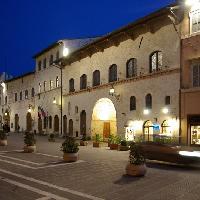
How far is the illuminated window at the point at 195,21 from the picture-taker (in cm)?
2409

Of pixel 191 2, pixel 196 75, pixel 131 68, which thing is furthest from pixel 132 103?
pixel 191 2

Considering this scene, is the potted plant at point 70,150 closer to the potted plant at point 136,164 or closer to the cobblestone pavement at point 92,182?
the cobblestone pavement at point 92,182

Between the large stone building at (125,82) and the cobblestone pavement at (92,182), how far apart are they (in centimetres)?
883

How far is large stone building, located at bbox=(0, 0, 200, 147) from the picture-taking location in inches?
1009

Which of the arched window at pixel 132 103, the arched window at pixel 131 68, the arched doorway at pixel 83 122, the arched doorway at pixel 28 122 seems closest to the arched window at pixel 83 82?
the arched doorway at pixel 83 122

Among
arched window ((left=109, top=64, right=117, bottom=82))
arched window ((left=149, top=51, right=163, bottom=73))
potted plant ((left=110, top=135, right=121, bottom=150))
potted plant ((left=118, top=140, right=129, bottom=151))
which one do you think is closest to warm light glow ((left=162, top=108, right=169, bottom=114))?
arched window ((left=149, top=51, right=163, bottom=73))

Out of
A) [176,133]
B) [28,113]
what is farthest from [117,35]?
[28,113]

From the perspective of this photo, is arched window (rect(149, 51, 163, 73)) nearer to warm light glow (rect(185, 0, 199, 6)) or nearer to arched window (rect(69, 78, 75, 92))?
warm light glow (rect(185, 0, 199, 6))

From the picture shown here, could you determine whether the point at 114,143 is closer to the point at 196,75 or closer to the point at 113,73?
the point at 196,75

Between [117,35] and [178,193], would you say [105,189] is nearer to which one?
[178,193]

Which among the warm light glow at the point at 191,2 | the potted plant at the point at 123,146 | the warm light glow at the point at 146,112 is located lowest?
the potted plant at the point at 123,146

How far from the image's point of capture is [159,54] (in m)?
27.8

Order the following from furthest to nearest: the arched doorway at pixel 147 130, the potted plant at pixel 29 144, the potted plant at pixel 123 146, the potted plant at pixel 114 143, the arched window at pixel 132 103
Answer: the arched window at pixel 132 103
the arched doorway at pixel 147 130
the potted plant at pixel 114 143
the potted plant at pixel 123 146
the potted plant at pixel 29 144

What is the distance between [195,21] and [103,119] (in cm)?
1560
